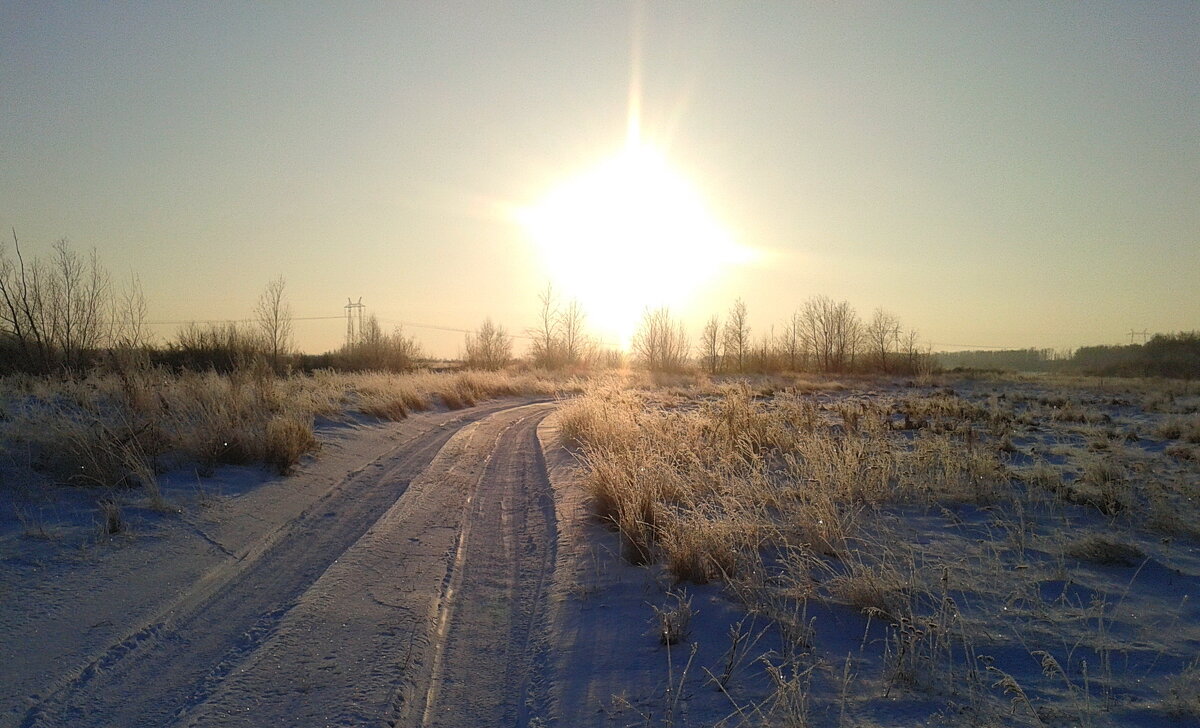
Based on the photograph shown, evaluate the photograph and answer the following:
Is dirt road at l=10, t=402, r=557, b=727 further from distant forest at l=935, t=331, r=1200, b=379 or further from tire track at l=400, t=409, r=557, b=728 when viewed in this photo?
distant forest at l=935, t=331, r=1200, b=379

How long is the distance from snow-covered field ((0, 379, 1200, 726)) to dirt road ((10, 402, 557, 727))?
0.02 meters

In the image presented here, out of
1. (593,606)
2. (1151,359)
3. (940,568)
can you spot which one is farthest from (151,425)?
(1151,359)

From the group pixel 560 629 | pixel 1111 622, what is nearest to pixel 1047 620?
pixel 1111 622

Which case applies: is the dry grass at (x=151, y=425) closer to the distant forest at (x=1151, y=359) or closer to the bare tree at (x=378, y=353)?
the bare tree at (x=378, y=353)

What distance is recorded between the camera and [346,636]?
4199mm

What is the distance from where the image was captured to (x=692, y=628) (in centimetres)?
431

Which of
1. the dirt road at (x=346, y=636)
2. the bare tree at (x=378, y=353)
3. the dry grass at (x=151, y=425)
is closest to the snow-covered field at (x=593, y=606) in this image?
the dirt road at (x=346, y=636)

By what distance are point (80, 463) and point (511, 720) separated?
655cm

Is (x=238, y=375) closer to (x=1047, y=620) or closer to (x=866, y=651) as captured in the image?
(x=866, y=651)

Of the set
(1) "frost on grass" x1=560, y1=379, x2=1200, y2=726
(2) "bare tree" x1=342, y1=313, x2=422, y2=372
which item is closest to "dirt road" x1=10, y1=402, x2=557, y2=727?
(1) "frost on grass" x1=560, y1=379, x2=1200, y2=726

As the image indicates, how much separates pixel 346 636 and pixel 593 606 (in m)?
1.80

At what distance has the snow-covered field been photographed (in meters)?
3.32

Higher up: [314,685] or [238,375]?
[238,375]

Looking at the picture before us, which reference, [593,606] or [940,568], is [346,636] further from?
[940,568]
